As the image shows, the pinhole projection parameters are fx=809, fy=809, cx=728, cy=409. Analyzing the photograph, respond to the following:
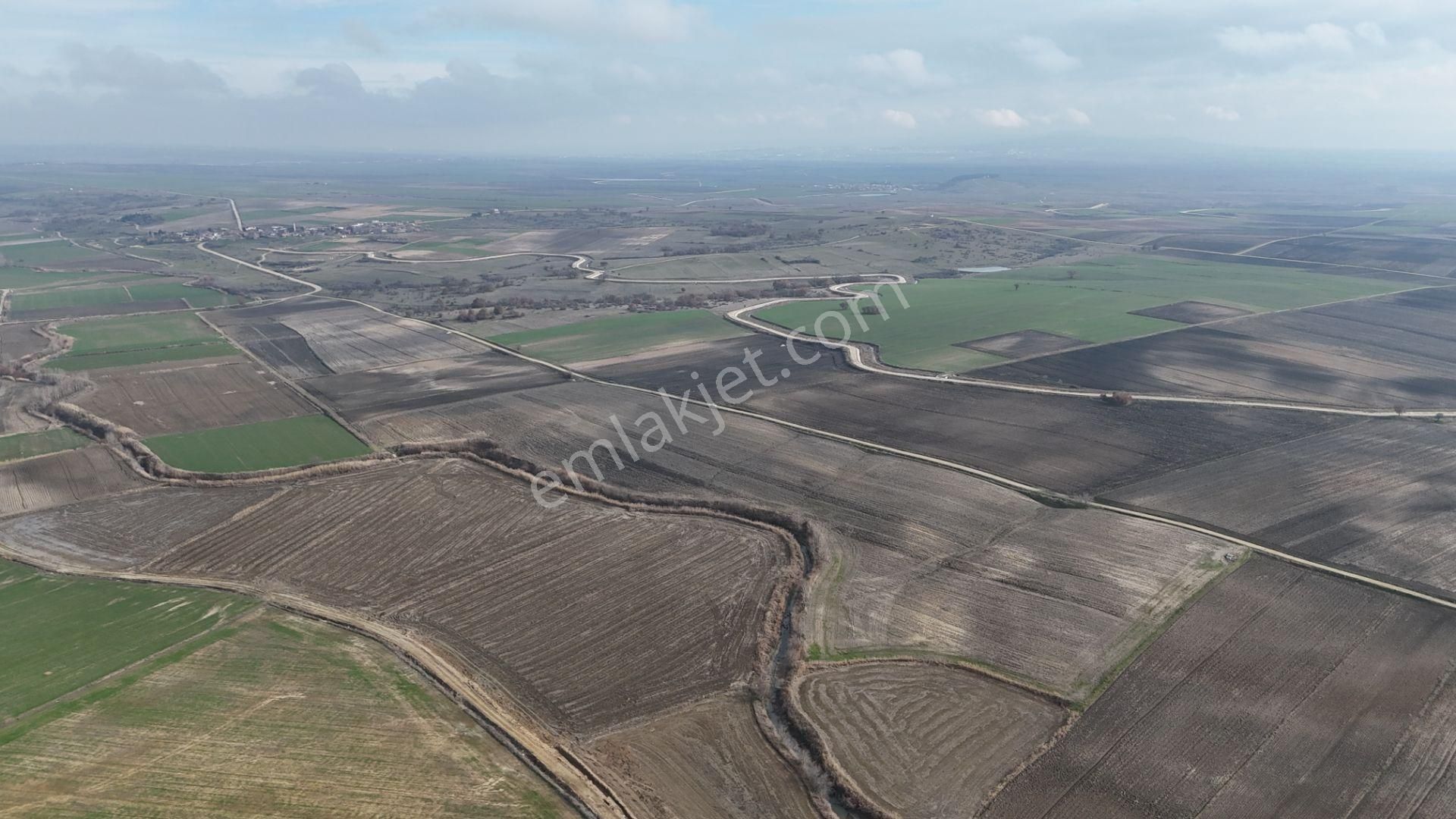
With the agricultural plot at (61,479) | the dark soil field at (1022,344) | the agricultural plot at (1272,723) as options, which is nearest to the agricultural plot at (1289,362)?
the dark soil field at (1022,344)

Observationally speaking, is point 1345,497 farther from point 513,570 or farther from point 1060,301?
point 1060,301

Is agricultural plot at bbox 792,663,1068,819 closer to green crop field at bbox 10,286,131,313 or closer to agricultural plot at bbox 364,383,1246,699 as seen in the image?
agricultural plot at bbox 364,383,1246,699

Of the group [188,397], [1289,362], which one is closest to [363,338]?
[188,397]

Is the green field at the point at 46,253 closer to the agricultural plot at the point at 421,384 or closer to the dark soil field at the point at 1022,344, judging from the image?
the agricultural plot at the point at 421,384

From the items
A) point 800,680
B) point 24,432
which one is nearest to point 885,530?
point 800,680

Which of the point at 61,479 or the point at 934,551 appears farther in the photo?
the point at 61,479
